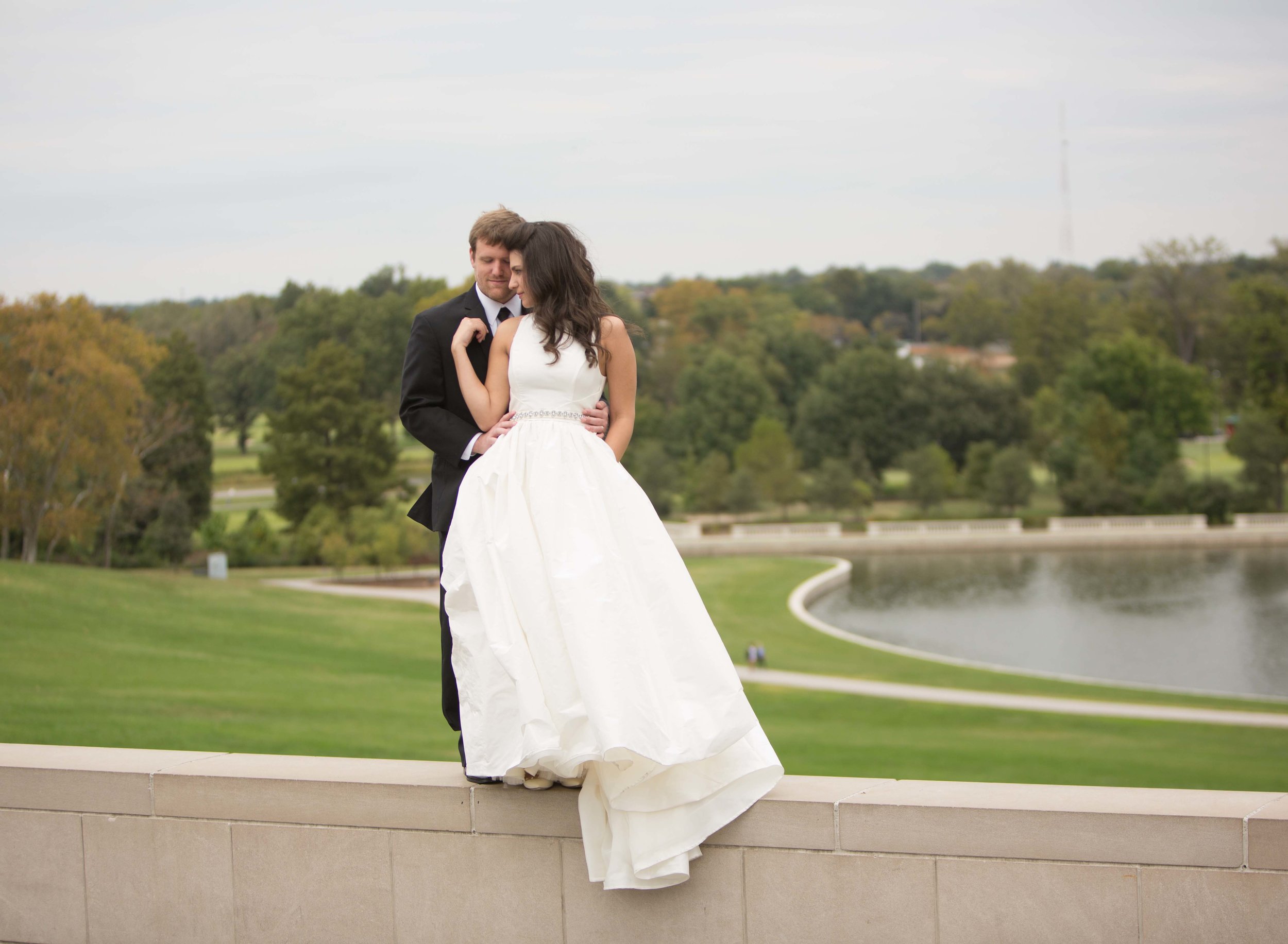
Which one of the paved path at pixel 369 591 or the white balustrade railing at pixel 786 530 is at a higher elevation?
the paved path at pixel 369 591

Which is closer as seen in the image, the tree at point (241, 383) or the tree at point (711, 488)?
the tree at point (711, 488)

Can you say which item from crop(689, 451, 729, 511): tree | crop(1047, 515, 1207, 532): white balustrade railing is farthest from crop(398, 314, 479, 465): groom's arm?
crop(689, 451, 729, 511): tree

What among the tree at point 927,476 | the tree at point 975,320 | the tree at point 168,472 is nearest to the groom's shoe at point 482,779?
the tree at point 168,472

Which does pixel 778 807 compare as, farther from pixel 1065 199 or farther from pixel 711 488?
pixel 1065 199

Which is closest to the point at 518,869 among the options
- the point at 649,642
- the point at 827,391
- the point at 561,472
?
the point at 649,642

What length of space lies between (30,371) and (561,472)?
127 feet

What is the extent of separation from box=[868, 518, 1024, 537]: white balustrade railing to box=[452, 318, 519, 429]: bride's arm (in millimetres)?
52277

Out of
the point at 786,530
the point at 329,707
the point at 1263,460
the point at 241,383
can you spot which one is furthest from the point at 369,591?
the point at 1263,460

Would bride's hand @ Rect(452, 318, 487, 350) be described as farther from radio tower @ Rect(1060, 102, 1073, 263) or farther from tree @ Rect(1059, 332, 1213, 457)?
radio tower @ Rect(1060, 102, 1073, 263)

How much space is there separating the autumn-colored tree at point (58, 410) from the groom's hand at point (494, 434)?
120 ft

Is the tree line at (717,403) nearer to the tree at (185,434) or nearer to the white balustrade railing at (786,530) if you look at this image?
the tree at (185,434)

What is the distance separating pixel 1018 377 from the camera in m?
83.4

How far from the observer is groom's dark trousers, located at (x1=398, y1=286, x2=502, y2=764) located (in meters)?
3.99

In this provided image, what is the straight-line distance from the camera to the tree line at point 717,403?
38625 mm
